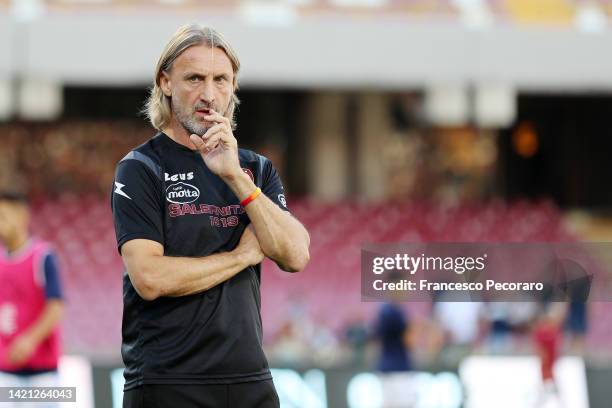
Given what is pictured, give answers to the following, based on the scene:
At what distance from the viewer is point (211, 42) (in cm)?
330

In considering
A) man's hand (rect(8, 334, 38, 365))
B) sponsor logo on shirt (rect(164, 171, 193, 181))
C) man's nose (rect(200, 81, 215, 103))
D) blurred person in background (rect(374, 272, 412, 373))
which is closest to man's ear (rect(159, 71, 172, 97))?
man's nose (rect(200, 81, 215, 103))

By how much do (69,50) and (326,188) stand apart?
500 cm

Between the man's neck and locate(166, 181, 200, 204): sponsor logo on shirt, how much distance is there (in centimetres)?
13

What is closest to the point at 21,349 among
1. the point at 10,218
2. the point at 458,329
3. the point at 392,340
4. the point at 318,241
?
the point at 10,218

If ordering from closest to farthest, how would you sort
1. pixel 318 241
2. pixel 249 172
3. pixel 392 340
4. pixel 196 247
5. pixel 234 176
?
1. pixel 234 176
2. pixel 196 247
3. pixel 249 172
4. pixel 392 340
5. pixel 318 241

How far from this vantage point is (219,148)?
3.23m

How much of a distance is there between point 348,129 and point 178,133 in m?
16.1

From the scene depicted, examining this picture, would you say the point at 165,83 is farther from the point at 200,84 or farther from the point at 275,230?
the point at 275,230

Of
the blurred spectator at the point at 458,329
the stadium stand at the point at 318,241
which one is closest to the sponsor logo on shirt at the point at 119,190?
the blurred spectator at the point at 458,329

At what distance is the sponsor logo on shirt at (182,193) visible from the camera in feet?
10.8

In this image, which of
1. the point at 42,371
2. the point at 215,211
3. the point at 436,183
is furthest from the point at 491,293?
the point at 436,183

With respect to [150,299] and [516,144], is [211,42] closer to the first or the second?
[150,299]

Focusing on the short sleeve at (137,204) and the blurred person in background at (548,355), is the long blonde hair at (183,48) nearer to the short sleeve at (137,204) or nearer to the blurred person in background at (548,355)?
the short sleeve at (137,204)

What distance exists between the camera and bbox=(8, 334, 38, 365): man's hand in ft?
22.1
